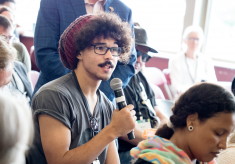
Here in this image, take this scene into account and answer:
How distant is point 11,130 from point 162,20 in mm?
5526

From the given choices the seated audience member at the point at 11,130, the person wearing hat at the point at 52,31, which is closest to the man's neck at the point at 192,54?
the person wearing hat at the point at 52,31

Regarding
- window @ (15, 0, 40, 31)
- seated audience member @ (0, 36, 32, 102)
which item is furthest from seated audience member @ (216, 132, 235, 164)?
window @ (15, 0, 40, 31)

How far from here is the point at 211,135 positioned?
112 centimetres

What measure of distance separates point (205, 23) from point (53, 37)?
402 centimetres

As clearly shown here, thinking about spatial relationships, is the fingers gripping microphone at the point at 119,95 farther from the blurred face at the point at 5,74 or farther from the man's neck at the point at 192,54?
the man's neck at the point at 192,54

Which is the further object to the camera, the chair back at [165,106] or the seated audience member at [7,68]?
the chair back at [165,106]

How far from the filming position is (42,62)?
5.30ft

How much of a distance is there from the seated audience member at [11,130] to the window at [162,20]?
506 centimetres

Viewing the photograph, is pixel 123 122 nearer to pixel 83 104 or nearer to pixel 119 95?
pixel 119 95

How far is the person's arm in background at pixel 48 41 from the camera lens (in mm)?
1615

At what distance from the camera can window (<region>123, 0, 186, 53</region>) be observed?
5410mm

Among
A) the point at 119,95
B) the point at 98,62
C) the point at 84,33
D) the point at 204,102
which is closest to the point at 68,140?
the point at 119,95

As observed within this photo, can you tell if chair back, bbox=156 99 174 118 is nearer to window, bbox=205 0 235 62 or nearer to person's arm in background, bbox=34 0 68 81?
person's arm in background, bbox=34 0 68 81

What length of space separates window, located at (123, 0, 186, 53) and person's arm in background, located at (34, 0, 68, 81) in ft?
13.0
